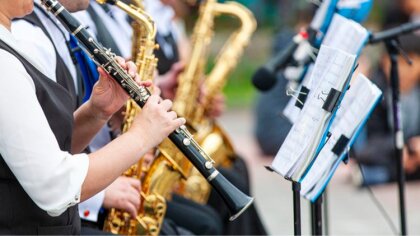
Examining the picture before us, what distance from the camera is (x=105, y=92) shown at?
250 centimetres

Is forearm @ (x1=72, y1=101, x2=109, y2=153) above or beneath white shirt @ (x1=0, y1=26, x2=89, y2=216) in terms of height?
beneath

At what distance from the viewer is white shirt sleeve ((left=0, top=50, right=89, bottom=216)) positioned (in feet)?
6.59

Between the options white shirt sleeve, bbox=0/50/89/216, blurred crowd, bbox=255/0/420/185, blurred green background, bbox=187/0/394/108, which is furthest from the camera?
blurred green background, bbox=187/0/394/108

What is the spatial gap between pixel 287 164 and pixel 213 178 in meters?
0.23

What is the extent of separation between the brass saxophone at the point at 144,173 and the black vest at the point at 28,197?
64cm

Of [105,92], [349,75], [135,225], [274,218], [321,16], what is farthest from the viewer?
[274,218]

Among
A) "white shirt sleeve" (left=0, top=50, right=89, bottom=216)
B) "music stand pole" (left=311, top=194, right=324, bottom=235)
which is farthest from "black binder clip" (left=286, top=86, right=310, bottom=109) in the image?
"white shirt sleeve" (left=0, top=50, right=89, bottom=216)

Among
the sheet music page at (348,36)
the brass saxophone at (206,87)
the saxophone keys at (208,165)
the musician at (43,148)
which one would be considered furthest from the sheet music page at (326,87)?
the brass saxophone at (206,87)

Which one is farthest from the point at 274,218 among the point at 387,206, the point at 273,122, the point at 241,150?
the point at 241,150

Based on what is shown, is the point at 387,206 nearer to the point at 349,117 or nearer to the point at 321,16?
the point at 321,16

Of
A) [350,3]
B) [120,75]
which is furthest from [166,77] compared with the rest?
[120,75]

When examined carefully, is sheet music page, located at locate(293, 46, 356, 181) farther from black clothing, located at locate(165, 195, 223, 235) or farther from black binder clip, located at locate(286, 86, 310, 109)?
black clothing, located at locate(165, 195, 223, 235)

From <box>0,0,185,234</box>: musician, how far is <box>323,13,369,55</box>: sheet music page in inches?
33.7

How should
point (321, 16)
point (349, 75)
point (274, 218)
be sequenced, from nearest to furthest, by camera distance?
point (349, 75), point (321, 16), point (274, 218)
